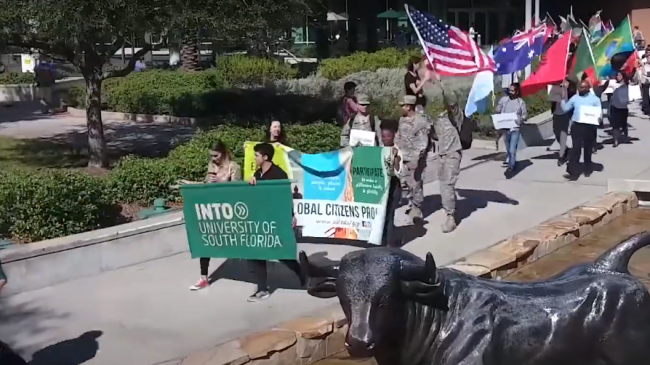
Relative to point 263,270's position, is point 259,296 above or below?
below

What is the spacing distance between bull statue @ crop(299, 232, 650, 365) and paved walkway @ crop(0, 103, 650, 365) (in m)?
4.03

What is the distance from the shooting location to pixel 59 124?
78.5 feet

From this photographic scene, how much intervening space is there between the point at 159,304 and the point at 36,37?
7653 millimetres

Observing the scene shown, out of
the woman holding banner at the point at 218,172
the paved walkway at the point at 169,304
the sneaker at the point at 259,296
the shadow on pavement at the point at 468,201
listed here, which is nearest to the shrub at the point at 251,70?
the shadow on pavement at the point at 468,201

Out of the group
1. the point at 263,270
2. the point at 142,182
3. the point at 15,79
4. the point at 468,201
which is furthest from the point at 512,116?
the point at 15,79

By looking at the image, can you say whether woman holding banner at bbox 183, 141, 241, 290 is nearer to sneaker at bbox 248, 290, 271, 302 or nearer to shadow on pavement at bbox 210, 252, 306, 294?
shadow on pavement at bbox 210, 252, 306, 294

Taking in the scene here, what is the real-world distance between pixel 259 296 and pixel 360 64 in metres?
20.0

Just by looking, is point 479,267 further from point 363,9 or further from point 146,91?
point 363,9

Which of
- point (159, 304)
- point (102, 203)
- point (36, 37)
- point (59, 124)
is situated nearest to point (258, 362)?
point (159, 304)

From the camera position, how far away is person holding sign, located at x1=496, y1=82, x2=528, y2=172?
15.3 metres

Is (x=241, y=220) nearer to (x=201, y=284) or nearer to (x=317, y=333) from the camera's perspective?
(x=201, y=284)

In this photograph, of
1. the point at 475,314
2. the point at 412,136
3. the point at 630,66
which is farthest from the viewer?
the point at 630,66

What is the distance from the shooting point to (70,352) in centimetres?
735

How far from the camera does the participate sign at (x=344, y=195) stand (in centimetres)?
972
